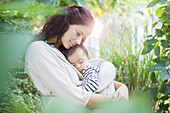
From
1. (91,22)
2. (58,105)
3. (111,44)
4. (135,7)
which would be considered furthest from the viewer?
(135,7)

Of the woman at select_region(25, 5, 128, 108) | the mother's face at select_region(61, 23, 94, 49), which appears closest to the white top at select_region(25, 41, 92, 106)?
the woman at select_region(25, 5, 128, 108)

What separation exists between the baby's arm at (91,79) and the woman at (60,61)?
0.17ft

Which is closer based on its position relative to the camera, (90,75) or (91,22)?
(90,75)

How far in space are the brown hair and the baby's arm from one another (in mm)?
289

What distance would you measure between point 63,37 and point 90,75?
0.31 m

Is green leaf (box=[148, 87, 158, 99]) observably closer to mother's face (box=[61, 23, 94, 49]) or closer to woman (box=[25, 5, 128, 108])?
woman (box=[25, 5, 128, 108])

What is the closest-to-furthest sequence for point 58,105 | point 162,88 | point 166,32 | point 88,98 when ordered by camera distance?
point 58,105, point 88,98, point 166,32, point 162,88

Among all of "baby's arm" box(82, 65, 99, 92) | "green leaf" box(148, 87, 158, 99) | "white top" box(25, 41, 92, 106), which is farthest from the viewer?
"green leaf" box(148, 87, 158, 99)

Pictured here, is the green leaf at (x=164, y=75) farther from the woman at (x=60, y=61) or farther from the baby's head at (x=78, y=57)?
the baby's head at (x=78, y=57)

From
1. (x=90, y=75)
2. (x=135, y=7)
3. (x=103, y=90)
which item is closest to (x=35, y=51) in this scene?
(x=90, y=75)

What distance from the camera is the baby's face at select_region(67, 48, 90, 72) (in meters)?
1.56

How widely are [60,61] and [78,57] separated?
23 centimetres

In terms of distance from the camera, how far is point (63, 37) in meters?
1.50

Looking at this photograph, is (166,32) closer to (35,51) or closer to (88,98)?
(88,98)
